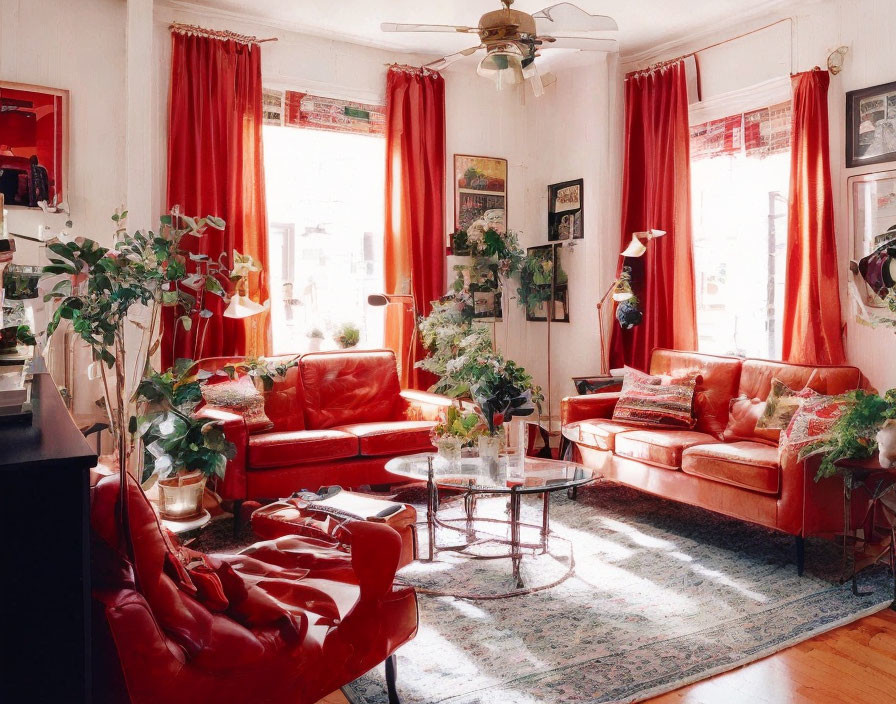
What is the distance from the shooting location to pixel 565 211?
5812 mm

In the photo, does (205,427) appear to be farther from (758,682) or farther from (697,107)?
(697,107)

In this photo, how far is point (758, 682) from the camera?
7.70 ft

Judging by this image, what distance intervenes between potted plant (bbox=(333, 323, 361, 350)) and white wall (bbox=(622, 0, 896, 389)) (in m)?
3.06

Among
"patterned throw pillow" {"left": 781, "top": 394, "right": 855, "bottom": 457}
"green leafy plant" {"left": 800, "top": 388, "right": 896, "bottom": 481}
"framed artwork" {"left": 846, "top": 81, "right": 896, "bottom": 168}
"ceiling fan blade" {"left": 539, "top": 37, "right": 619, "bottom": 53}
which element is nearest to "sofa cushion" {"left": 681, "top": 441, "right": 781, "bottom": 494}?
"patterned throw pillow" {"left": 781, "top": 394, "right": 855, "bottom": 457}

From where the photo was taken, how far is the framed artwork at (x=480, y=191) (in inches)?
227

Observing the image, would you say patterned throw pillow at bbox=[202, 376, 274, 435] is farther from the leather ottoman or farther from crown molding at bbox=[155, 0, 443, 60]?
crown molding at bbox=[155, 0, 443, 60]

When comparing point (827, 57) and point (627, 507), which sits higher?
point (827, 57)

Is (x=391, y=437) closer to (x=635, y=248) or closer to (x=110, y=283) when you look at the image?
(x=110, y=283)

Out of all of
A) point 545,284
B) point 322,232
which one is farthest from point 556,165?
point 322,232

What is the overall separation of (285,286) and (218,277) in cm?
54

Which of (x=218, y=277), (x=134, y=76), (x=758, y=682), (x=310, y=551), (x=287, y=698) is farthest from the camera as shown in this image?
(x=218, y=277)

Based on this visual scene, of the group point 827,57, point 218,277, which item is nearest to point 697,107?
point 827,57

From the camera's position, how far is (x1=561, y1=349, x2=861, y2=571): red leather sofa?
3213mm

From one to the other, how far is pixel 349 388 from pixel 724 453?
237 cm
